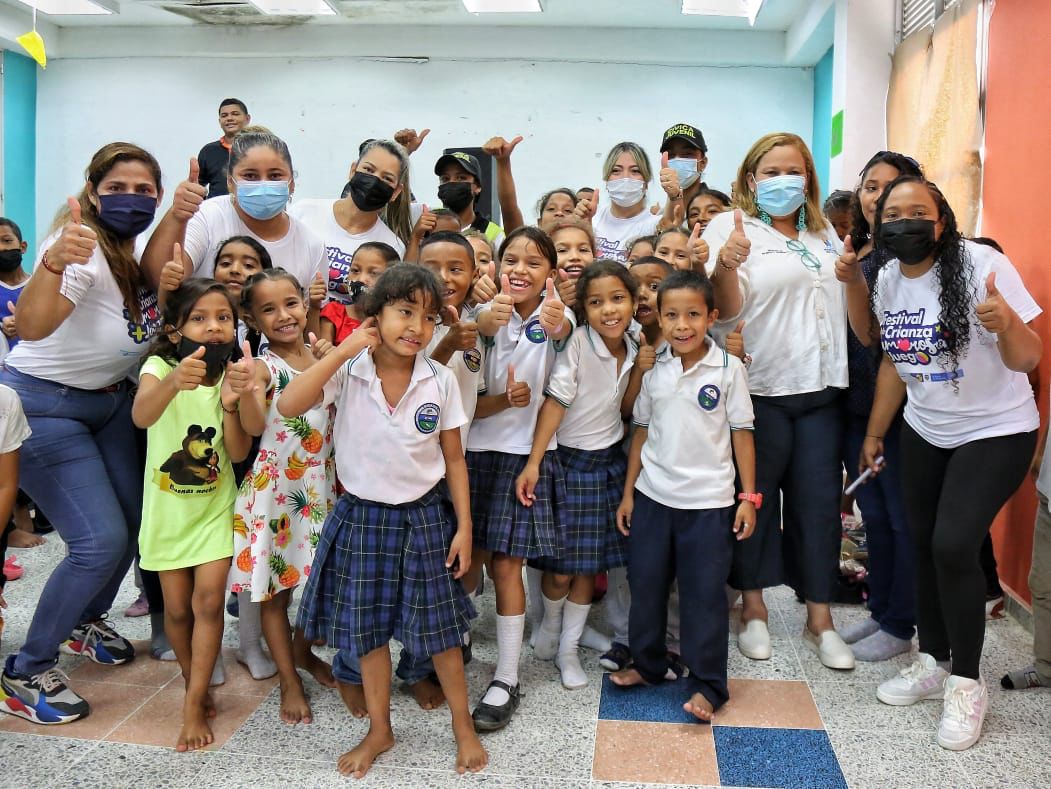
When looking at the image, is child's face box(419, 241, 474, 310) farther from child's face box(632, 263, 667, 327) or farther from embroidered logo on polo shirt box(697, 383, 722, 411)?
embroidered logo on polo shirt box(697, 383, 722, 411)

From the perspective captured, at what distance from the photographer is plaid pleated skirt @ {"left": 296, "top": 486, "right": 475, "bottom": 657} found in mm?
1939

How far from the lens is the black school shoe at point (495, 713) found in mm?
2145

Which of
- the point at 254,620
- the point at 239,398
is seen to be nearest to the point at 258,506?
the point at 239,398

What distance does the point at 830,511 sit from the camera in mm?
2605

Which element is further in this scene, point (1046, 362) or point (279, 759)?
point (1046, 362)

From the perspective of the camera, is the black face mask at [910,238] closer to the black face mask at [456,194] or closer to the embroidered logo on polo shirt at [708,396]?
the embroidered logo on polo shirt at [708,396]

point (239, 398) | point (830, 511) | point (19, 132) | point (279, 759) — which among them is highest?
point (19, 132)

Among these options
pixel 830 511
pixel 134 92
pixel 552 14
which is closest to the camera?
pixel 830 511

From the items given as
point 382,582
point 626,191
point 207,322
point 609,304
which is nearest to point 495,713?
point 382,582

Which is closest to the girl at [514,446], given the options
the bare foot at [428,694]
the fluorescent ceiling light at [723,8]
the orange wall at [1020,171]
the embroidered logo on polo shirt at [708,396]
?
the bare foot at [428,694]

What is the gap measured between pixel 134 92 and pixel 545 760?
7.64m

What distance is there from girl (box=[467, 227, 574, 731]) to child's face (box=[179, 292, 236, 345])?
0.68 meters

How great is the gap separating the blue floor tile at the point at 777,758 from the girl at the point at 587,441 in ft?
1.63

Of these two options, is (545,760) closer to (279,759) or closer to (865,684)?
(279,759)
